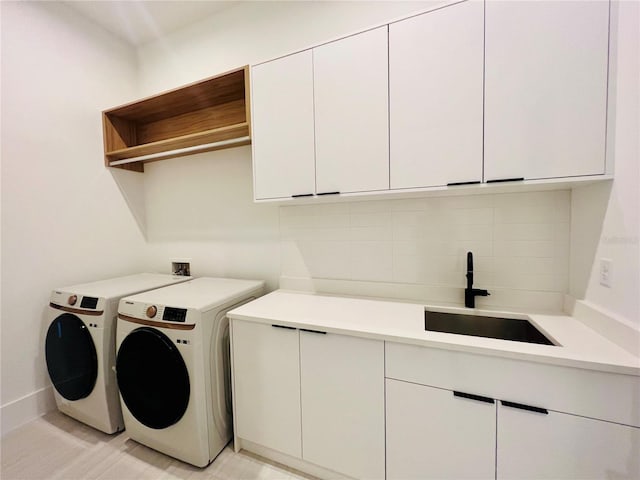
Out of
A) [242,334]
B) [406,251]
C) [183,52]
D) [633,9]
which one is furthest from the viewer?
[183,52]

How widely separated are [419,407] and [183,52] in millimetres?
3140

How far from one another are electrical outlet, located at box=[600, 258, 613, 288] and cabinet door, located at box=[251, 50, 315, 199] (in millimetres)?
1383

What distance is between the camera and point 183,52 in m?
2.30

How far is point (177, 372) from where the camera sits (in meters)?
1.39

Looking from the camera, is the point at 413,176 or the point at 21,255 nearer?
the point at 413,176

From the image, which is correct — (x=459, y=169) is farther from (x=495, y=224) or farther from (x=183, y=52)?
(x=183, y=52)

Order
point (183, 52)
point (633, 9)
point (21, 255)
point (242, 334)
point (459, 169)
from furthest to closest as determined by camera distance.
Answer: point (183, 52) → point (21, 255) → point (242, 334) → point (459, 169) → point (633, 9)

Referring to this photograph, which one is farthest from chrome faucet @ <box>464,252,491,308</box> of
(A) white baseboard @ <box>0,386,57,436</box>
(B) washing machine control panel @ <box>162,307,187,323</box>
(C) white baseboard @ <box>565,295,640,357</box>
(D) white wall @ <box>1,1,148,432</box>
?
(A) white baseboard @ <box>0,386,57,436</box>

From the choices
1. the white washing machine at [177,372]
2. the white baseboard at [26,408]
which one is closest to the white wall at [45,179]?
the white baseboard at [26,408]

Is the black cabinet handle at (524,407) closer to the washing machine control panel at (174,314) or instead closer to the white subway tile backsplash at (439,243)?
the white subway tile backsplash at (439,243)

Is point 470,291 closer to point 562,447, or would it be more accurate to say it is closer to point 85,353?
point 562,447

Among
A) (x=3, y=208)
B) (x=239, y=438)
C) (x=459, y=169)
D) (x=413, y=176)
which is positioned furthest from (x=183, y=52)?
(x=239, y=438)

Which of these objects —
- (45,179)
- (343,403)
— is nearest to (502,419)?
(343,403)

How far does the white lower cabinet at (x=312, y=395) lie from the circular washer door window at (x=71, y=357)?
1.00 meters
